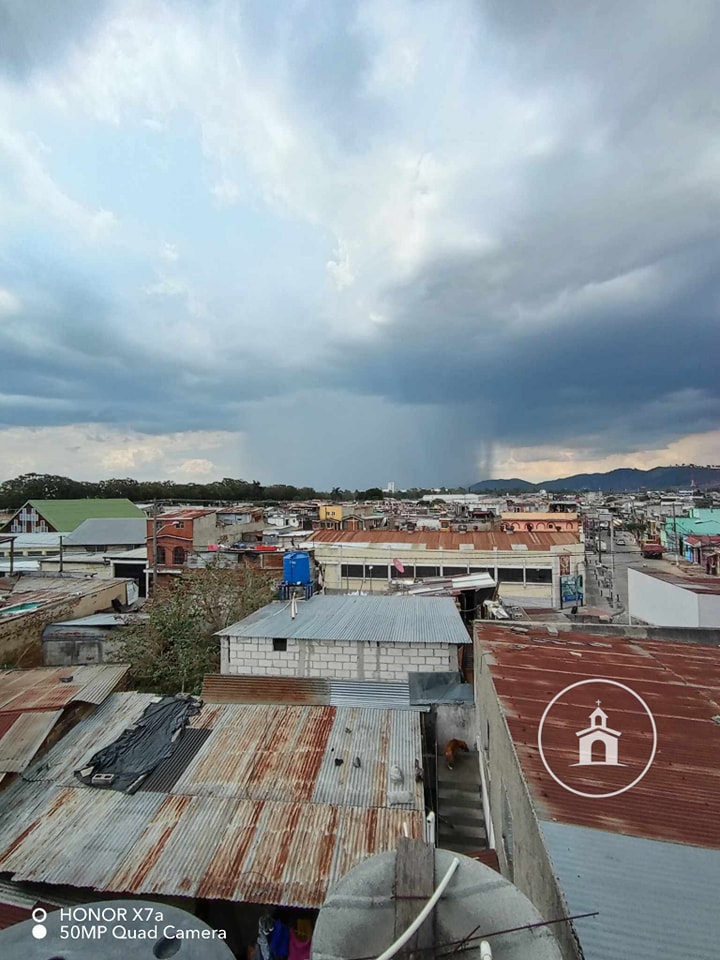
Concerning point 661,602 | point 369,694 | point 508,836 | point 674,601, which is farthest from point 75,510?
point 508,836

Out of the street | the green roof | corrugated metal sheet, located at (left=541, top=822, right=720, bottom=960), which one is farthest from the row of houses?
the green roof

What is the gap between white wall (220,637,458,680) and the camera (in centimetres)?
1086

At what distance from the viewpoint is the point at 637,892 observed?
341cm

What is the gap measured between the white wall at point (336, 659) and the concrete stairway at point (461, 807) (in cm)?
200

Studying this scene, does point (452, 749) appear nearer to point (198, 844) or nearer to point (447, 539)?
point (198, 844)

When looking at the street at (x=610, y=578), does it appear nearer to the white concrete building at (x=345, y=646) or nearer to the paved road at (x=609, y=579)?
the paved road at (x=609, y=579)

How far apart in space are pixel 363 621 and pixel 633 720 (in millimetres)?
7356

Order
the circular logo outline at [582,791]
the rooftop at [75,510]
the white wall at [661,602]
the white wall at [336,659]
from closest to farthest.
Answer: the circular logo outline at [582,791] → the white wall at [336,659] → the white wall at [661,602] → the rooftop at [75,510]

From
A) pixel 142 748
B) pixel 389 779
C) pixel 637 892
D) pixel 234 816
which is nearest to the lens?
pixel 637 892

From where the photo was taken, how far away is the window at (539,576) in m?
27.0

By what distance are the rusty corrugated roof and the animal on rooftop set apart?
2.13 m

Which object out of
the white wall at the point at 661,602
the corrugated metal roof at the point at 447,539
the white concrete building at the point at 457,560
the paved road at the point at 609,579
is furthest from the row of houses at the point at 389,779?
the paved road at the point at 609,579

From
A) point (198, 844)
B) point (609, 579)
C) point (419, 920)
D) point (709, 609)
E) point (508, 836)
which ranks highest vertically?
point (419, 920)

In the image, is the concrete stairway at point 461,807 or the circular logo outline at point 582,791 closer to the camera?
the circular logo outline at point 582,791
